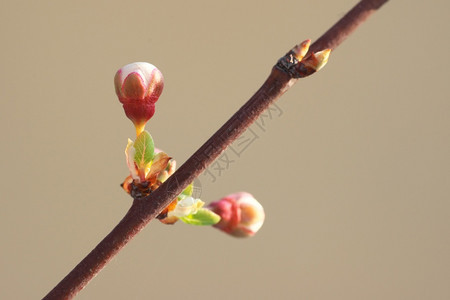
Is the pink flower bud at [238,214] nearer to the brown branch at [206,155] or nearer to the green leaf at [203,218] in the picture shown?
the green leaf at [203,218]

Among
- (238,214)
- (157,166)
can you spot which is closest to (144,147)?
(157,166)

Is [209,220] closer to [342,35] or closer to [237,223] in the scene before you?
[237,223]

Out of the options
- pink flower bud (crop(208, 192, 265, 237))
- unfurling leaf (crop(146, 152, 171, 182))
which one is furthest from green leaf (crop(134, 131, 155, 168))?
pink flower bud (crop(208, 192, 265, 237))

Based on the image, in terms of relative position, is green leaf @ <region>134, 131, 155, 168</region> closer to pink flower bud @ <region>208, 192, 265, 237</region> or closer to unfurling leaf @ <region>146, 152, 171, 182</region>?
unfurling leaf @ <region>146, 152, 171, 182</region>

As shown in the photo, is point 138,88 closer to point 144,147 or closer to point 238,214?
point 144,147

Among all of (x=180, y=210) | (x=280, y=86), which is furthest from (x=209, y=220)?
(x=280, y=86)

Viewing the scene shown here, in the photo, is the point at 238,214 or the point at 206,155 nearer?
the point at 206,155
